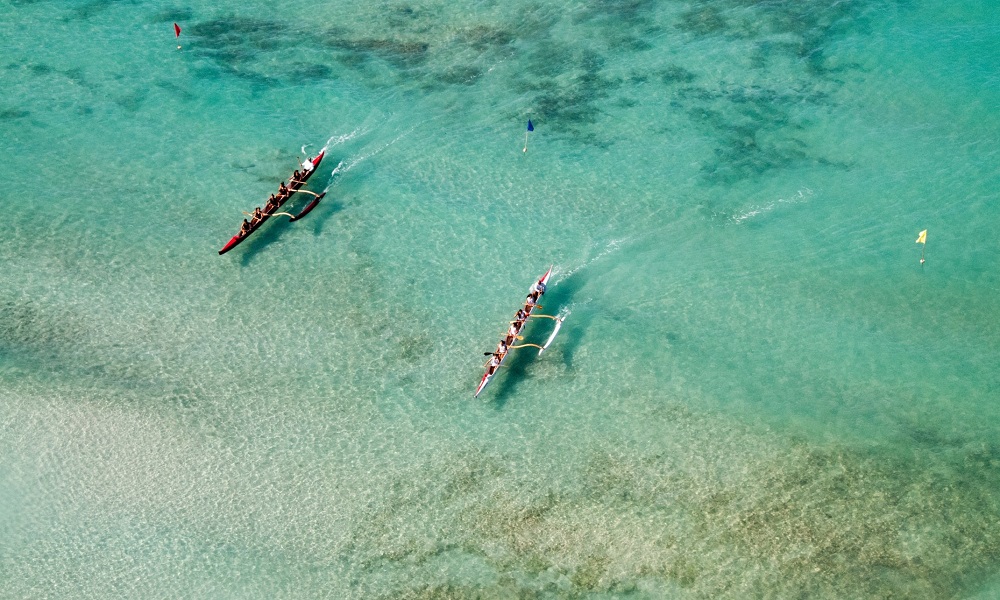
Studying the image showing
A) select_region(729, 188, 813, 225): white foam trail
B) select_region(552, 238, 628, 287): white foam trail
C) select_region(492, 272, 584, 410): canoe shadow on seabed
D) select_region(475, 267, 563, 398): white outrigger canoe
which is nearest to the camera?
select_region(475, 267, 563, 398): white outrigger canoe

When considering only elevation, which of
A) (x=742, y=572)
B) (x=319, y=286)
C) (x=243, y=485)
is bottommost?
(x=742, y=572)

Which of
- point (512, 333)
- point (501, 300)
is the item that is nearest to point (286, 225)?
point (501, 300)

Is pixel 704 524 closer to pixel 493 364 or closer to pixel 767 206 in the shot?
pixel 493 364

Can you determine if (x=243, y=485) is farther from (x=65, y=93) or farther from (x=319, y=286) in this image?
(x=65, y=93)

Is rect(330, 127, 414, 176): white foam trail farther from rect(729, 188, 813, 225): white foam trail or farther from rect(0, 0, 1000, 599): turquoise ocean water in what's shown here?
rect(729, 188, 813, 225): white foam trail

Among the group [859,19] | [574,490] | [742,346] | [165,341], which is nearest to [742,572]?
[574,490]

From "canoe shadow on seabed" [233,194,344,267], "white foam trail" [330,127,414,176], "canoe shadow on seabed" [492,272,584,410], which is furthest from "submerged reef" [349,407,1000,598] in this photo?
"white foam trail" [330,127,414,176]

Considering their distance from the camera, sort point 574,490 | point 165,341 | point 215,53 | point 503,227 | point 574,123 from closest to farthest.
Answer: point 574,490 < point 165,341 < point 503,227 < point 574,123 < point 215,53
